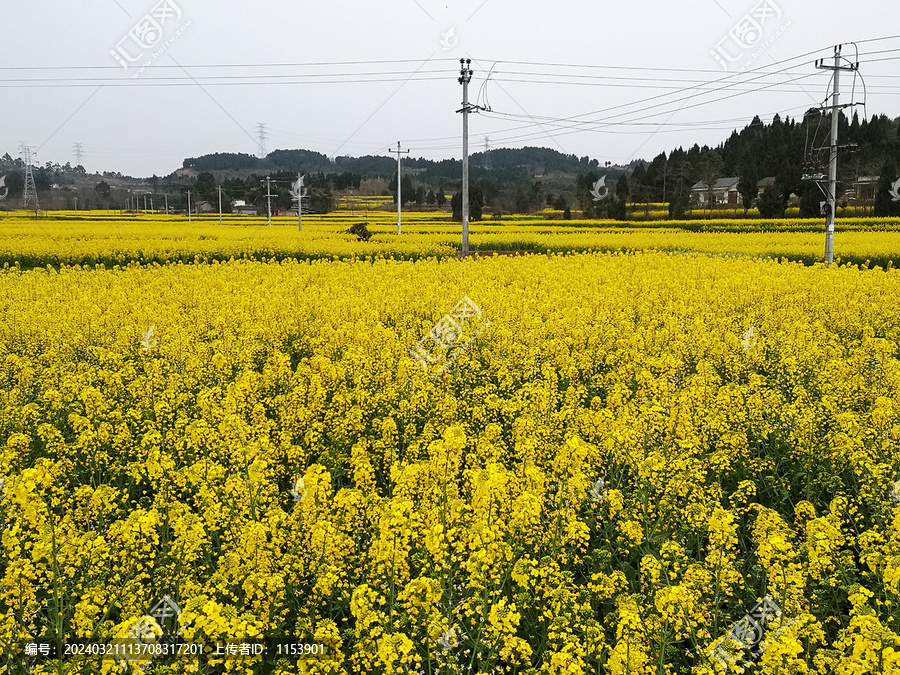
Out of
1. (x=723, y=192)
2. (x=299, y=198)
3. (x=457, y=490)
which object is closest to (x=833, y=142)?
(x=457, y=490)

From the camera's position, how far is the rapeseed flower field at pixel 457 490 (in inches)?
137

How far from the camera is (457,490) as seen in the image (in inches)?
187

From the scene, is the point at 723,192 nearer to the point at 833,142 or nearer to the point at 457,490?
the point at 833,142

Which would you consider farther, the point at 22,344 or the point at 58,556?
the point at 22,344

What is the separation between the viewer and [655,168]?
88125mm

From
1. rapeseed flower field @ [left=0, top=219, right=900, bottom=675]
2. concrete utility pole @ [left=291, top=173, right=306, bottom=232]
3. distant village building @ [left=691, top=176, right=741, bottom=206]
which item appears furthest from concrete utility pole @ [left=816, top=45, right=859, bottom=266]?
distant village building @ [left=691, top=176, right=741, bottom=206]

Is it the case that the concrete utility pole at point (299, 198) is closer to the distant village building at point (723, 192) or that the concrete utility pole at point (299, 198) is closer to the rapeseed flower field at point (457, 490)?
the rapeseed flower field at point (457, 490)

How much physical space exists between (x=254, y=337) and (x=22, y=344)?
3.62m

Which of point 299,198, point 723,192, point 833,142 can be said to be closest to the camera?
point 833,142

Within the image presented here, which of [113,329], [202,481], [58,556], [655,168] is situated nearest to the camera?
[58,556]

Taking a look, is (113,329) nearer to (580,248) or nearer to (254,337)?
(254,337)

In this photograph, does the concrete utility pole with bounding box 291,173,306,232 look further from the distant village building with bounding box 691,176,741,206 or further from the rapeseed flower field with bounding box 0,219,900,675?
the distant village building with bounding box 691,176,741,206

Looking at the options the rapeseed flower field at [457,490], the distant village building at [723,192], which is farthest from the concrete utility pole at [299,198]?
the distant village building at [723,192]

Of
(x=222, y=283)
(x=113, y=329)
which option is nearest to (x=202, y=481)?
(x=113, y=329)
